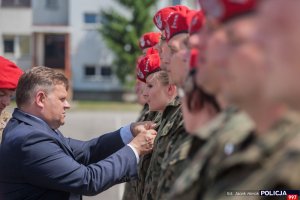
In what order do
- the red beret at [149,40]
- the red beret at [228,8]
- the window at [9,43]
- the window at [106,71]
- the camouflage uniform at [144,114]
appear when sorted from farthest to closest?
the window at [106,71]
the window at [9,43]
the red beret at [149,40]
the camouflage uniform at [144,114]
the red beret at [228,8]

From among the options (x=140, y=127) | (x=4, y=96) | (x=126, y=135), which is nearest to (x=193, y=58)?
(x=140, y=127)

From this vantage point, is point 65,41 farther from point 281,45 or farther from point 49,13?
point 281,45

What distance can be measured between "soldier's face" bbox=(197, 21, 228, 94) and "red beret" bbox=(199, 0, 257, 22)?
0.11 feet

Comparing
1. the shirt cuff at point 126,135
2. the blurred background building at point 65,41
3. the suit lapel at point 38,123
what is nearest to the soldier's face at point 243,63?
the suit lapel at point 38,123

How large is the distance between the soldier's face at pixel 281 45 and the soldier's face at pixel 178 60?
3.45ft

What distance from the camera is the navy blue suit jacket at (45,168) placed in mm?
3045

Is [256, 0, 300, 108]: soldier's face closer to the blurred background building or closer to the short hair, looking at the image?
the short hair

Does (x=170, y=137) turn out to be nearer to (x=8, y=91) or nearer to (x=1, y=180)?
(x=1, y=180)

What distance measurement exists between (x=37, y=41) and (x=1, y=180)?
31.5 meters

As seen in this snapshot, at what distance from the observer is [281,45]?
3.83 feet

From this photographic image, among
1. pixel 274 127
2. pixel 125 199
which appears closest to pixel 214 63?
pixel 274 127

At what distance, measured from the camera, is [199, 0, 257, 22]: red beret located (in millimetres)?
1262

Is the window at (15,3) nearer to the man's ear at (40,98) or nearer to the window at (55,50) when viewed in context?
the window at (55,50)

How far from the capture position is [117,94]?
34.1 m
